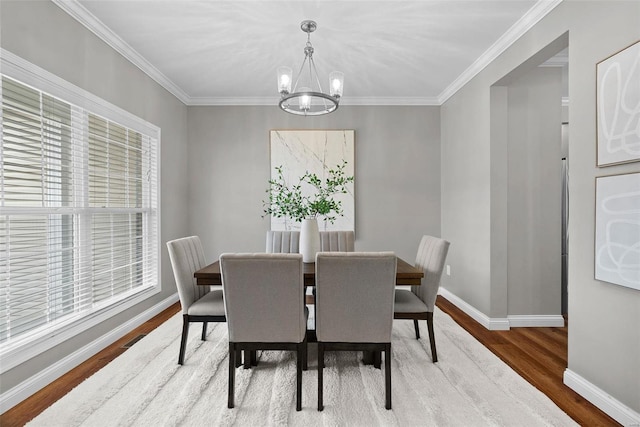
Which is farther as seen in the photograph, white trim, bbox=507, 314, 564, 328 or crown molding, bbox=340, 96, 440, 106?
crown molding, bbox=340, 96, 440, 106

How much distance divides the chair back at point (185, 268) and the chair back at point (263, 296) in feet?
2.02

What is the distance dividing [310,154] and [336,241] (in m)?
1.54

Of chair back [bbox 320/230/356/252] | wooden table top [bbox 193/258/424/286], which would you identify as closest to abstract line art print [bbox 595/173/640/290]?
wooden table top [bbox 193/258/424/286]

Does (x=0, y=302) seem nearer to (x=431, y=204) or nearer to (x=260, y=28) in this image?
(x=260, y=28)

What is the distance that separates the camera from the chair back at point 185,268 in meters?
2.32

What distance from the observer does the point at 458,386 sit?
6.89ft

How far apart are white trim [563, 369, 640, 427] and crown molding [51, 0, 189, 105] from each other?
13.8 ft

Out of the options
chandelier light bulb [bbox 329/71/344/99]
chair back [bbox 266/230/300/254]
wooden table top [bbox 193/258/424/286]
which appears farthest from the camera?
chair back [bbox 266/230/300/254]

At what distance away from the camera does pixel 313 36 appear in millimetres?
2783

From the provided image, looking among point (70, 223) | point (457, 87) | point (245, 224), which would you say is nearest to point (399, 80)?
point (457, 87)

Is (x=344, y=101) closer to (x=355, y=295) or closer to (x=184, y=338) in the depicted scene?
(x=355, y=295)

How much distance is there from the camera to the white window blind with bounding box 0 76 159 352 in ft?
6.45

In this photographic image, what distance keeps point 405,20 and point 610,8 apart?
1253 mm

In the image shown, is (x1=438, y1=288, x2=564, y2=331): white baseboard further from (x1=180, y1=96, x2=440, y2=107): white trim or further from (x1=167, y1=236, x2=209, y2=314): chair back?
(x1=180, y1=96, x2=440, y2=107): white trim
